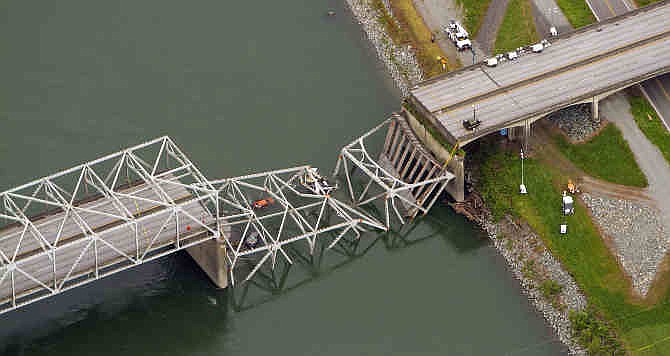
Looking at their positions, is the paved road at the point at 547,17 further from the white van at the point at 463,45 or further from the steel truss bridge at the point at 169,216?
the steel truss bridge at the point at 169,216

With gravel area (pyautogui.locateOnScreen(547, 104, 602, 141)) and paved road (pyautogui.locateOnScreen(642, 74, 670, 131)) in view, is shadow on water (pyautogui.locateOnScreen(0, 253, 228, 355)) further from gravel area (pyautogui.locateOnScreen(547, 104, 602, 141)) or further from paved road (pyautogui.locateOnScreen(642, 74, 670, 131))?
paved road (pyautogui.locateOnScreen(642, 74, 670, 131))

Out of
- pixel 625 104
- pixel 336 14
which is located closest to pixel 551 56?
pixel 625 104

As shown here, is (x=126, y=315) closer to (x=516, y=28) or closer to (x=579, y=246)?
(x=579, y=246)

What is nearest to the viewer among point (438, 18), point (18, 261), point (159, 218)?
point (18, 261)

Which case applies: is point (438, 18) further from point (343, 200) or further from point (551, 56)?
point (343, 200)

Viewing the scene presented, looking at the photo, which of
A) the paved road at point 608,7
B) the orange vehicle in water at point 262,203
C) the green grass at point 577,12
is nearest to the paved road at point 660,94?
the paved road at point 608,7

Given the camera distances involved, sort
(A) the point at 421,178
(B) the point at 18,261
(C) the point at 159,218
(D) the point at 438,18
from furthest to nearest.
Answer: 1. (D) the point at 438,18
2. (A) the point at 421,178
3. (C) the point at 159,218
4. (B) the point at 18,261
